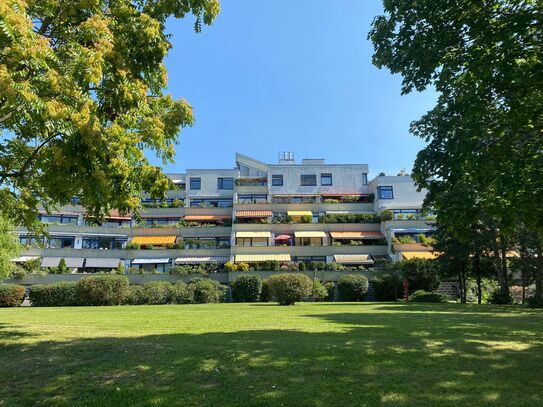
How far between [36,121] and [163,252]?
143 ft

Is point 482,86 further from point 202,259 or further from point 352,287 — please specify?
point 202,259

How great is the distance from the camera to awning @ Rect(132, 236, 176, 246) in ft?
162

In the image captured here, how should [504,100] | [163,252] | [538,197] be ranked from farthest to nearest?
[163,252] < [504,100] < [538,197]

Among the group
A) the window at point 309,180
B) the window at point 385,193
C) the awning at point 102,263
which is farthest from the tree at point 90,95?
the window at point 309,180

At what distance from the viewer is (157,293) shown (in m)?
30.7

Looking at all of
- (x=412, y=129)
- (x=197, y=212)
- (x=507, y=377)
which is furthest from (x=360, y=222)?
(x=507, y=377)

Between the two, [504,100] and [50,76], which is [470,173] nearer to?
[504,100]

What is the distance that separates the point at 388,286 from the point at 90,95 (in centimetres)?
3286

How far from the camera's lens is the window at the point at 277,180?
186 feet

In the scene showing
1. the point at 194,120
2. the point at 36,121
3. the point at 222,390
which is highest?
the point at 194,120

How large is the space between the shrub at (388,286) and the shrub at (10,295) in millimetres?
25955

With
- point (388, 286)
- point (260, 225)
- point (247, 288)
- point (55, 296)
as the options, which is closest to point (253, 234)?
point (260, 225)

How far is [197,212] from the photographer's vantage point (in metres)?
55.1

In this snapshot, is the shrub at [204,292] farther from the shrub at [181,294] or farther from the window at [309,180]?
the window at [309,180]
